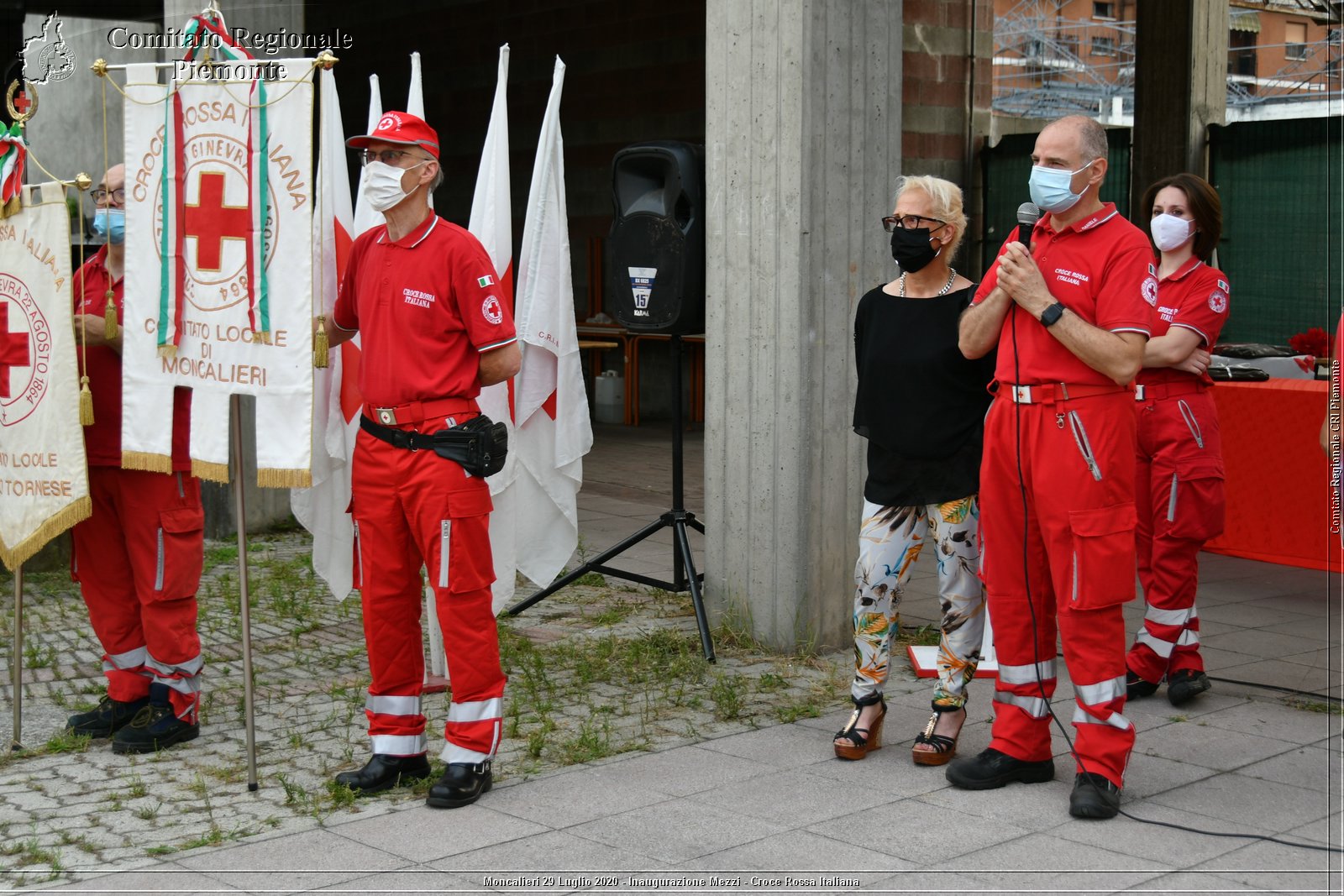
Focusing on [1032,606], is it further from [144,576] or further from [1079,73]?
[1079,73]

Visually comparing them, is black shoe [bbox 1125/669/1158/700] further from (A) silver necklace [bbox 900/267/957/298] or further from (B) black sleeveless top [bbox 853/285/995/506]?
(A) silver necklace [bbox 900/267/957/298]

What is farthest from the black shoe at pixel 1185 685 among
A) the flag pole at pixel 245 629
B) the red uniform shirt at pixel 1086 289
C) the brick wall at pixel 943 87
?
the brick wall at pixel 943 87

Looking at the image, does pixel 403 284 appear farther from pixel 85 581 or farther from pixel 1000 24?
pixel 1000 24

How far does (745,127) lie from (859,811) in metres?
3.38

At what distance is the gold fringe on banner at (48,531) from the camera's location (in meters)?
5.50

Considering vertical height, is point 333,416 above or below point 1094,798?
above

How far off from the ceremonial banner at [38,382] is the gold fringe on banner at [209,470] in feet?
1.75

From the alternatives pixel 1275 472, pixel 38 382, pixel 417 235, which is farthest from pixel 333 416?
pixel 1275 472

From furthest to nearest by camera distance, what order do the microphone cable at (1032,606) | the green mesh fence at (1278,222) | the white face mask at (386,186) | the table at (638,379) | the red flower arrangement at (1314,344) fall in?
the table at (638,379) < the green mesh fence at (1278,222) < the red flower arrangement at (1314,344) < the white face mask at (386,186) < the microphone cable at (1032,606)

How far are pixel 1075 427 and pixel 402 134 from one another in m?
2.38

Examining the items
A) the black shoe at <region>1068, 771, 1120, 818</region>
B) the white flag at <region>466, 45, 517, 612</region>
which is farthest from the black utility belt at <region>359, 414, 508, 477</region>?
the black shoe at <region>1068, 771, 1120, 818</region>

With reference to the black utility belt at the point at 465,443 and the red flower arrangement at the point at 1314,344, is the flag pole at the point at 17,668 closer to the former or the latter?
the black utility belt at the point at 465,443

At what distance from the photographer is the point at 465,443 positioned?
489 centimetres

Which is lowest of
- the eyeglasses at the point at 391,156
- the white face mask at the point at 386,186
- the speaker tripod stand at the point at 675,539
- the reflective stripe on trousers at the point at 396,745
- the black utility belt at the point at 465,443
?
the reflective stripe on trousers at the point at 396,745
